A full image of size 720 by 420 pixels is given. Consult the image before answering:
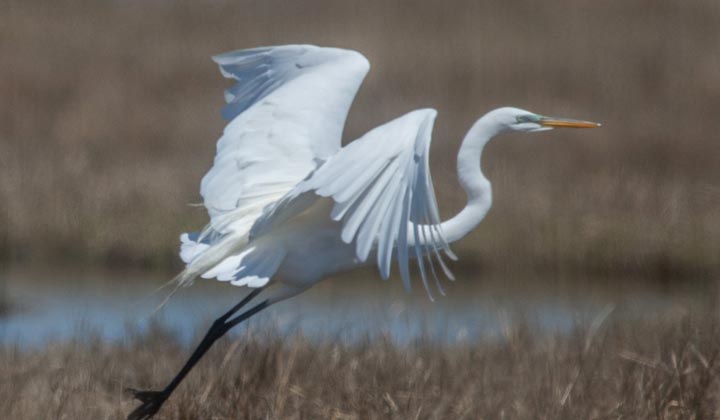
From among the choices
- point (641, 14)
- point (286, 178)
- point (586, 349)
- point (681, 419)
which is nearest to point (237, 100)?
point (286, 178)

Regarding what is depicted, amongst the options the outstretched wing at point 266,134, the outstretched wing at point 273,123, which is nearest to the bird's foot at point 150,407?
the outstretched wing at point 266,134

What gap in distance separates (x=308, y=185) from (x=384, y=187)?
0.81 feet

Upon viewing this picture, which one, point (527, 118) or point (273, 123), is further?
point (273, 123)

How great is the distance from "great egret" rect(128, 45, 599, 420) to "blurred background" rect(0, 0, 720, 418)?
0.52 meters

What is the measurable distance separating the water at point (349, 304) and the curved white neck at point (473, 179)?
1493 millimetres

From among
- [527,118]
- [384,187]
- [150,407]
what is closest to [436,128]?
[527,118]

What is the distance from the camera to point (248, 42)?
12664 millimetres

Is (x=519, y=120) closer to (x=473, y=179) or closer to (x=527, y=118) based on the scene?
(x=527, y=118)

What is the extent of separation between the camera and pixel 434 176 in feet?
33.1

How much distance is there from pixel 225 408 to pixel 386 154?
4.00 ft

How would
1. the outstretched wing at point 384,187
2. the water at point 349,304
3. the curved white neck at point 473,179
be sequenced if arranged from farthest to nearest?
the water at point 349,304
the curved white neck at point 473,179
the outstretched wing at point 384,187

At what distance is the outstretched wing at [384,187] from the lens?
4008 millimetres

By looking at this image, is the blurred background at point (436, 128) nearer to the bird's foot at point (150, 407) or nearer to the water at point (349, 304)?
the water at point (349, 304)

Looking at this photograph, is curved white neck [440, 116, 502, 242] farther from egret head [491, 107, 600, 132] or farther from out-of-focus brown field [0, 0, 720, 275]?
out-of-focus brown field [0, 0, 720, 275]
